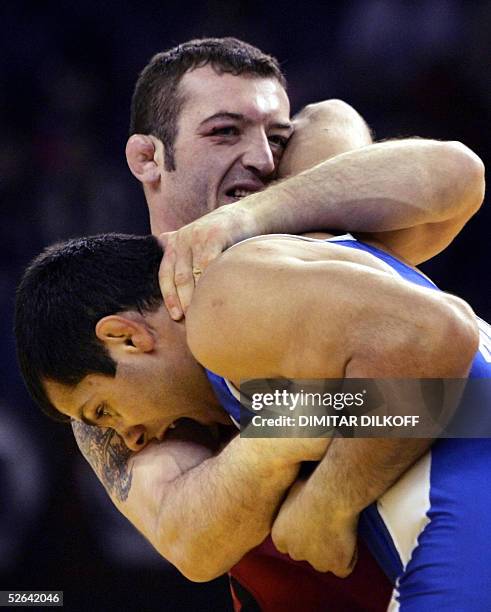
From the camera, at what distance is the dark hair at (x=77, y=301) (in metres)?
2.54

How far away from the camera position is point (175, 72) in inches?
144

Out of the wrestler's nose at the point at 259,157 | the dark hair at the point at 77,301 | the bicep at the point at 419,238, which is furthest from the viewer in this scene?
the wrestler's nose at the point at 259,157

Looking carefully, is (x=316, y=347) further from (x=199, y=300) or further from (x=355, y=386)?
(x=199, y=300)

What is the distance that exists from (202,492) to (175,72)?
176 cm

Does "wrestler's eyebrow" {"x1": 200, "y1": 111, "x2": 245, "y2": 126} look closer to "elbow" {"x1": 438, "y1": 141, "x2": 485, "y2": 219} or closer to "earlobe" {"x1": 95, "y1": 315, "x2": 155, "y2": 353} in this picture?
"elbow" {"x1": 438, "y1": 141, "x2": 485, "y2": 219}

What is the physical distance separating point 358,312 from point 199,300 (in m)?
0.35

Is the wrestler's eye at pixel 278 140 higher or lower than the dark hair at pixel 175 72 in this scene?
lower

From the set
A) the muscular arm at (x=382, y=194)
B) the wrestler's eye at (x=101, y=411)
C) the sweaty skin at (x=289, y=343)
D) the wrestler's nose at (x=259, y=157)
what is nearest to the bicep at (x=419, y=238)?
the muscular arm at (x=382, y=194)

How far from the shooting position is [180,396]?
2.60 m

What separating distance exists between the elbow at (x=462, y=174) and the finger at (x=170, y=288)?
726 mm

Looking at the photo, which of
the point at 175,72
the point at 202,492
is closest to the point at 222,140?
the point at 175,72

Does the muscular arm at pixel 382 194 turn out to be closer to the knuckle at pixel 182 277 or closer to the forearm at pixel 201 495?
the knuckle at pixel 182 277

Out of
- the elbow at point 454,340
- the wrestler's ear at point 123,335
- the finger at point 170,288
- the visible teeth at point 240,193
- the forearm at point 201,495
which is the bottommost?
the forearm at point 201,495

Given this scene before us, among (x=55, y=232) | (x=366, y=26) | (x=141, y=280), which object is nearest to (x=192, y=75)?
(x=141, y=280)
